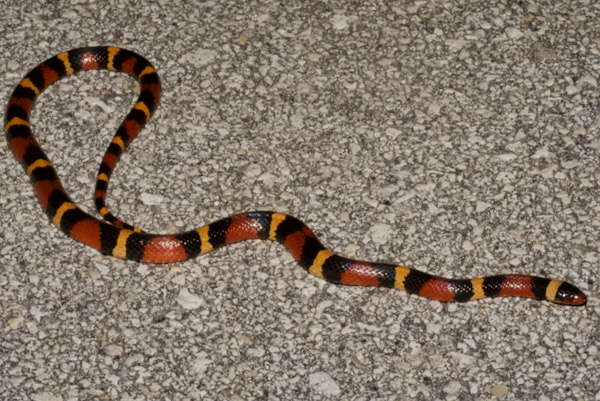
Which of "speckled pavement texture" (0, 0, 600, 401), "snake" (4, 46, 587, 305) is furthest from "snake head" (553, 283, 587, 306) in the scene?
"speckled pavement texture" (0, 0, 600, 401)

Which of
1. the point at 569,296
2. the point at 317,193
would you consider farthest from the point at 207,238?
the point at 569,296

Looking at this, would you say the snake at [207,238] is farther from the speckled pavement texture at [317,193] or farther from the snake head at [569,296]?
the speckled pavement texture at [317,193]

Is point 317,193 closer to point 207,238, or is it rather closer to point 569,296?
point 207,238

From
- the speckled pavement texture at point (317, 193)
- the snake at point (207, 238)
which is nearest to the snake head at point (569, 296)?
the snake at point (207, 238)

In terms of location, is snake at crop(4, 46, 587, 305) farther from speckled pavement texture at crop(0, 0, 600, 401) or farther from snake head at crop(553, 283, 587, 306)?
speckled pavement texture at crop(0, 0, 600, 401)

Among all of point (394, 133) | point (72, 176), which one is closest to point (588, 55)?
point (394, 133)
